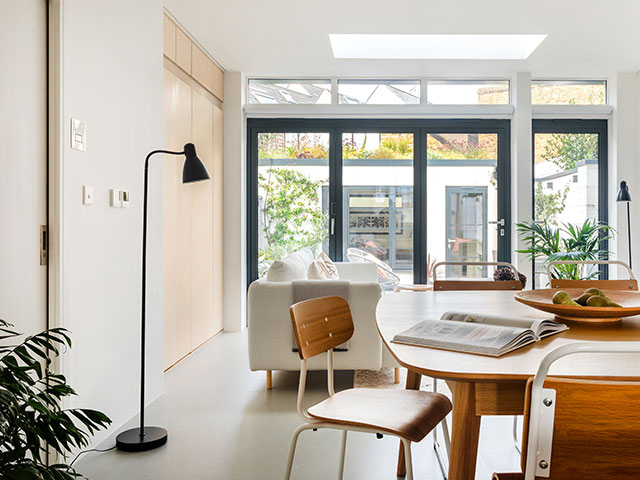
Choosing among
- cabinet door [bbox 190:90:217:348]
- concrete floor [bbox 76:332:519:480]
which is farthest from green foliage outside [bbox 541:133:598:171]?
concrete floor [bbox 76:332:519:480]

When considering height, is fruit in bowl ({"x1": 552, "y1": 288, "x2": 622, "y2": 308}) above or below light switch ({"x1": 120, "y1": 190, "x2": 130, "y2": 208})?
below

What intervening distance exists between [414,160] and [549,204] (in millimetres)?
1638

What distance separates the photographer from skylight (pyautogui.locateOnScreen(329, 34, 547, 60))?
5.16m

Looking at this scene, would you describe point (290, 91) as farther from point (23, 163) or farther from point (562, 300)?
point (562, 300)

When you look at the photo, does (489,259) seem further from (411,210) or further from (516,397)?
(516,397)

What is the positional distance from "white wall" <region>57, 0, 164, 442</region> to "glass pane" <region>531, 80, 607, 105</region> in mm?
4334

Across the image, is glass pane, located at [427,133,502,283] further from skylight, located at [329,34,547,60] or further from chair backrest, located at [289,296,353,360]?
chair backrest, located at [289,296,353,360]

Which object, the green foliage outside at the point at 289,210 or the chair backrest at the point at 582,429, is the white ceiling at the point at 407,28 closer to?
the green foliage outside at the point at 289,210

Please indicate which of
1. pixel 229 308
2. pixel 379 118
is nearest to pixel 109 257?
pixel 229 308

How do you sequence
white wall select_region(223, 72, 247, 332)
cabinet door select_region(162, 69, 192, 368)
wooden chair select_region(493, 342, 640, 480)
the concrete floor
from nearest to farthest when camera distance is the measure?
1. wooden chair select_region(493, 342, 640, 480)
2. the concrete floor
3. cabinet door select_region(162, 69, 192, 368)
4. white wall select_region(223, 72, 247, 332)

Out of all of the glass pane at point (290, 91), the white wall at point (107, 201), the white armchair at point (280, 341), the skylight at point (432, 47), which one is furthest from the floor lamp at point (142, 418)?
the glass pane at point (290, 91)

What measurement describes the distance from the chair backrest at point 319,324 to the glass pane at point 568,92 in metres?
4.96

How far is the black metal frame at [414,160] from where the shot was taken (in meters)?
5.86

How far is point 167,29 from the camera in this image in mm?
3951
